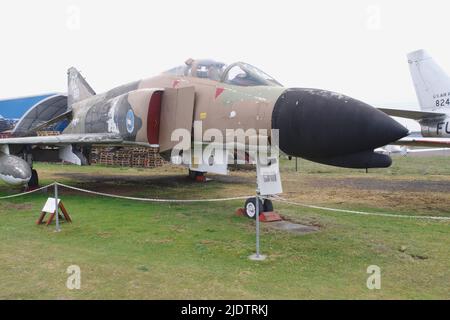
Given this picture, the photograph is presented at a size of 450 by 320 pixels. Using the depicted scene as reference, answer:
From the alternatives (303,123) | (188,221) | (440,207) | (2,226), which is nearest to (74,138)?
(2,226)

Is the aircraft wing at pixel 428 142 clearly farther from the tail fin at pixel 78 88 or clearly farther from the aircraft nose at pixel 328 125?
the tail fin at pixel 78 88

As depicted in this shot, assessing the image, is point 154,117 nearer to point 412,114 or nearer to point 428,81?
point 412,114

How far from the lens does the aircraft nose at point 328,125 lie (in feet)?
16.8

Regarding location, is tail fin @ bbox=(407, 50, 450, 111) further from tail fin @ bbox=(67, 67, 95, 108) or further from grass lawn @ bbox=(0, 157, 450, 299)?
tail fin @ bbox=(67, 67, 95, 108)

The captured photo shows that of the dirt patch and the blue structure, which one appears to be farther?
the blue structure

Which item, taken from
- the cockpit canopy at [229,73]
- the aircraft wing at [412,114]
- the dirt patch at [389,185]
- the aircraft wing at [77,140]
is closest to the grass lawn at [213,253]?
the aircraft wing at [77,140]

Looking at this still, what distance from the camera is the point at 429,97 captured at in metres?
14.8

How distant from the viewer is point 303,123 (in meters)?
5.62

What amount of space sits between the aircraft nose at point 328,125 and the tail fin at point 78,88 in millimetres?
11508

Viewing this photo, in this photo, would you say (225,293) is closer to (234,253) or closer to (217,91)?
(234,253)

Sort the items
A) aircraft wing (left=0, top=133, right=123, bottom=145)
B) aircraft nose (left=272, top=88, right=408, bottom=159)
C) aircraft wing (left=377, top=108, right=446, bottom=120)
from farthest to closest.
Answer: aircraft wing (left=377, top=108, right=446, bottom=120) < aircraft wing (left=0, top=133, right=123, bottom=145) < aircraft nose (left=272, top=88, right=408, bottom=159)

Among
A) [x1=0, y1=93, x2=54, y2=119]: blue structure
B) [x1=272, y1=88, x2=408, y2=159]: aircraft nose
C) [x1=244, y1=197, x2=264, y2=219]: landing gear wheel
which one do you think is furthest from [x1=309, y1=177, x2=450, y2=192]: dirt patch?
[x1=0, y1=93, x2=54, y2=119]: blue structure

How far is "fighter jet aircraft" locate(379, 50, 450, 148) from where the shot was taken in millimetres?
13656
